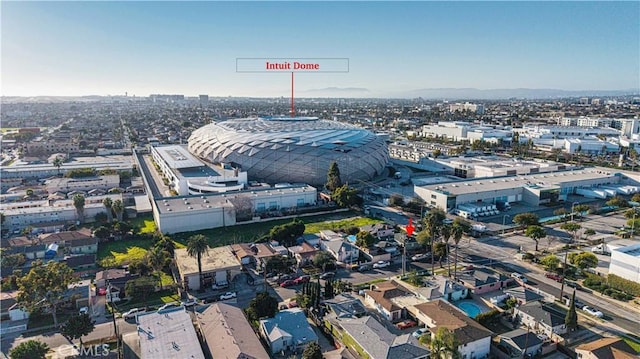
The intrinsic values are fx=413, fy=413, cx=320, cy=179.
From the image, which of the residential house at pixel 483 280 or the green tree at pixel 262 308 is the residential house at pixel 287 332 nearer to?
the green tree at pixel 262 308

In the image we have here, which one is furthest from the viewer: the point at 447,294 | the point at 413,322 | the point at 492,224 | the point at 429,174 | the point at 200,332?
the point at 429,174

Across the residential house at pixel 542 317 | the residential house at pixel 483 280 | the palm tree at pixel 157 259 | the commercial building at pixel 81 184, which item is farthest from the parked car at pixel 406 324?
the commercial building at pixel 81 184

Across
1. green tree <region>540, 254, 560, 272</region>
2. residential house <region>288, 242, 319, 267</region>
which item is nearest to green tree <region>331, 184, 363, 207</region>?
residential house <region>288, 242, 319, 267</region>

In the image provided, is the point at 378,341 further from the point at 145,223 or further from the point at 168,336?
the point at 145,223

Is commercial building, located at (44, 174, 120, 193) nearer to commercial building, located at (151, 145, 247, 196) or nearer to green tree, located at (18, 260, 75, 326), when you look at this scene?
commercial building, located at (151, 145, 247, 196)

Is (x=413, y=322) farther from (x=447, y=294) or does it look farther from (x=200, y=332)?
(x=200, y=332)

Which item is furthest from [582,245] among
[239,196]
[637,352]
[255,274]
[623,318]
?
[239,196]
